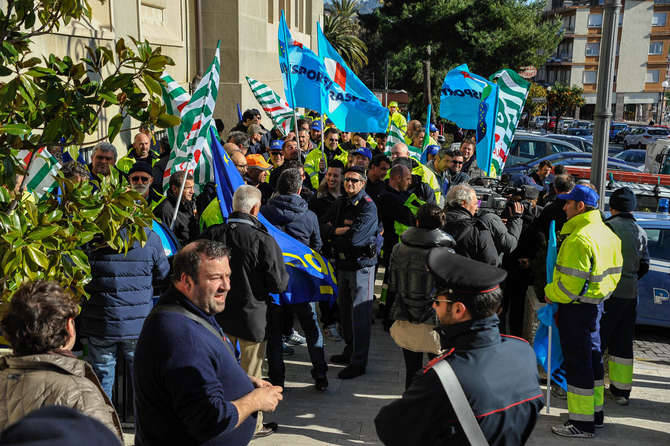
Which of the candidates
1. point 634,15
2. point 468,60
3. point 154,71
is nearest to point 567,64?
point 634,15

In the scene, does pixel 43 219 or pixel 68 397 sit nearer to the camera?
pixel 68 397

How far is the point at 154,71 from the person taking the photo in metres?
3.21

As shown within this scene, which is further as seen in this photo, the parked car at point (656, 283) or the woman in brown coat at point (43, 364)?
the parked car at point (656, 283)

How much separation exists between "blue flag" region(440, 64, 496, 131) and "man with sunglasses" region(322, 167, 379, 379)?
528 centimetres

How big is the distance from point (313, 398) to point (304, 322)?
A: 2.33 ft

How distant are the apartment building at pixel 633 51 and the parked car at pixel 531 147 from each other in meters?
56.6

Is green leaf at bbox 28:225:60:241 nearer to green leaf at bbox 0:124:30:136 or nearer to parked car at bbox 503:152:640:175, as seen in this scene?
green leaf at bbox 0:124:30:136

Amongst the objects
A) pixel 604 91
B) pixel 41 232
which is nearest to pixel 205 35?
pixel 604 91

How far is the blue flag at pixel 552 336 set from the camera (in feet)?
18.3

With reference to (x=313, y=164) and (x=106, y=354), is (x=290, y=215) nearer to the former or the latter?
(x=106, y=354)

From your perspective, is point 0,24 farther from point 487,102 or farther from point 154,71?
point 487,102

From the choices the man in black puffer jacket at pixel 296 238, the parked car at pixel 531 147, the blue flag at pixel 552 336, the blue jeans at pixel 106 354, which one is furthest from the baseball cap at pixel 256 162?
the parked car at pixel 531 147

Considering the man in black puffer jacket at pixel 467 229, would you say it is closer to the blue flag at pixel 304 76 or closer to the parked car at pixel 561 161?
the blue flag at pixel 304 76

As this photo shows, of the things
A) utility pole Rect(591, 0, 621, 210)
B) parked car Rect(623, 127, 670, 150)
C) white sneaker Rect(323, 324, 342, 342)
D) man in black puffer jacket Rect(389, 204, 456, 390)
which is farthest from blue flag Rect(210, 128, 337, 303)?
parked car Rect(623, 127, 670, 150)
